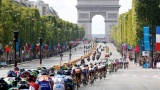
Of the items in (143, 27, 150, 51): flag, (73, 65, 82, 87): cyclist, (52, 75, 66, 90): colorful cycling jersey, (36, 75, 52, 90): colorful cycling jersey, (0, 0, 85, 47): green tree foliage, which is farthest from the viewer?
(0, 0, 85, 47): green tree foliage

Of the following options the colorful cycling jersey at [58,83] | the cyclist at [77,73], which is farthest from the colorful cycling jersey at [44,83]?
the cyclist at [77,73]

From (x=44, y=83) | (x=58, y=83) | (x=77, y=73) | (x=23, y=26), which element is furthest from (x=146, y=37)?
(x=44, y=83)

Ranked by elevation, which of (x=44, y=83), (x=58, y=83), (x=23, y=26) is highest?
(x=23, y=26)

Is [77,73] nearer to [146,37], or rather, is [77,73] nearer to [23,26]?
[146,37]

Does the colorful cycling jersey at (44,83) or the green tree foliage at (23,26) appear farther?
the green tree foliage at (23,26)

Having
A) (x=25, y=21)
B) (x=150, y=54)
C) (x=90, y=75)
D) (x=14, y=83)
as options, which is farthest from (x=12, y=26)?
(x=14, y=83)

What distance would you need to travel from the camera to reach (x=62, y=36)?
18838 cm

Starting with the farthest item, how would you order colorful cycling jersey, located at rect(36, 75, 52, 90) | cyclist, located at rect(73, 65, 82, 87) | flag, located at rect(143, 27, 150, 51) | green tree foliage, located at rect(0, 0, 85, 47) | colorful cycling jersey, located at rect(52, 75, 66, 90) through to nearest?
green tree foliage, located at rect(0, 0, 85, 47) → flag, located at rect(143, 27, 150, 51) → cyclist, located at rect(73, 65, 82, 87) → colorful cycling jersey, located at rect(52, 75, 66, 90) → colorful cycling jersey, located at rect(36, 75, 52, 90)

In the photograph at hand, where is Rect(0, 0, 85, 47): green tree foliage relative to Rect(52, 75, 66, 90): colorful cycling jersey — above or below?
above

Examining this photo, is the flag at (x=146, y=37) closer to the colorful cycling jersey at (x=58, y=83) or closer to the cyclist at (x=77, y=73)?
the cyclist at (x=77, y=73)

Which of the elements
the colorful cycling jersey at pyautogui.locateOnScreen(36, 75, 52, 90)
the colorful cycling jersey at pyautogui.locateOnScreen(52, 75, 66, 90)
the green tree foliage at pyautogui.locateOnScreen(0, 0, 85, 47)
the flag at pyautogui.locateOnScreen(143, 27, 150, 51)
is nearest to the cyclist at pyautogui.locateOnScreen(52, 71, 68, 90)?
the colorful cycling jersey at pyautogui.locateOnScreen(52, 75, 66, 90)

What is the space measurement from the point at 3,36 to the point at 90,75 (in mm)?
48576

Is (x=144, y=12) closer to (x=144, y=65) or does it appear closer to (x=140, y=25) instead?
(x=140, y=25)

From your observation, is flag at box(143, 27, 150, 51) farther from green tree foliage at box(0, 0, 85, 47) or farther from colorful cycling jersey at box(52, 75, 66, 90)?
colorful cycling jersey at box(52, 75, 66, 90)
